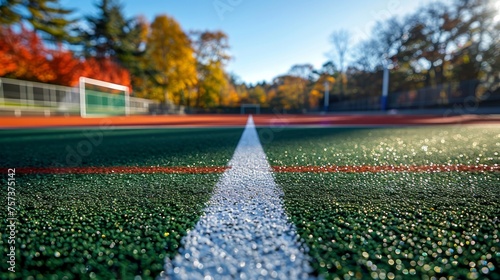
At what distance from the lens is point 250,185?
1.31 m

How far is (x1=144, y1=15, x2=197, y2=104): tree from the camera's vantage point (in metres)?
27.5

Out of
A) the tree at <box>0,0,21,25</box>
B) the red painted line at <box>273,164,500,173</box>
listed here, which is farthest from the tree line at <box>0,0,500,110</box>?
the red painted line at <box>273,164,500,173</box>

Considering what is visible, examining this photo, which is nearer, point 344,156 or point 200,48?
point 344,156

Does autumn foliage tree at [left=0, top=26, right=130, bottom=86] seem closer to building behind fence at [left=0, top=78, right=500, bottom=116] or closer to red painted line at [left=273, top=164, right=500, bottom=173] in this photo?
building behind fence at [left=0, top=78, right=500, bottom=116]

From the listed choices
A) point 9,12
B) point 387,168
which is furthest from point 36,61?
point 387,168

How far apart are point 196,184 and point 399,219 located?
912mm

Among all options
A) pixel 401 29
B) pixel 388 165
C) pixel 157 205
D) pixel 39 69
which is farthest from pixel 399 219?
pixel 401 29

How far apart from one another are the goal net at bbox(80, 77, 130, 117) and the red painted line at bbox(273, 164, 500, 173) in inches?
722

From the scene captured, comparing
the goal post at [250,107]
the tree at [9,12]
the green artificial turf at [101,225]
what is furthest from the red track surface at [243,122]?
the goal post at [250,107]

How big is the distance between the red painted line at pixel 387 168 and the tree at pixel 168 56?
29161 millimetres

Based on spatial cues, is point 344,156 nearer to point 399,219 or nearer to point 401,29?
point 399,219

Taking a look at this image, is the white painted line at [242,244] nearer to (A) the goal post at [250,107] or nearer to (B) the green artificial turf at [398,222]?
(B) the green artificial turf at [398,222]

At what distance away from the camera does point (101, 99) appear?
20109mm

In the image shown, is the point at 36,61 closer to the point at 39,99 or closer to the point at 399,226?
the point at 39,99
